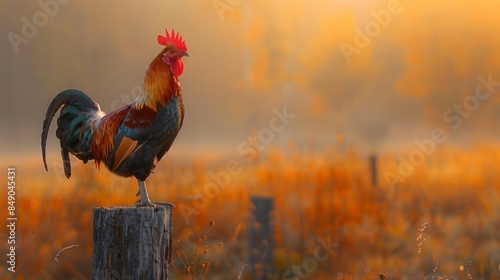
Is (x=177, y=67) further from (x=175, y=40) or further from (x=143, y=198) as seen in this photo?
(x=143, y=198)

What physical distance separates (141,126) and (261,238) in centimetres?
239

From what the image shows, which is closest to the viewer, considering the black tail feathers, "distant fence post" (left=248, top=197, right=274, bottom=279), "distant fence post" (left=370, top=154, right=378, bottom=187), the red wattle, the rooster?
the rooster

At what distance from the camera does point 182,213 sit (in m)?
5.63

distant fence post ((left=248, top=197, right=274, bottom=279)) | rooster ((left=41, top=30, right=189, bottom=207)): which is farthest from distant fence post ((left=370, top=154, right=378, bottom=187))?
rooster ((left=41, top=30, right=189, bottom=207))

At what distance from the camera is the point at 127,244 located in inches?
132

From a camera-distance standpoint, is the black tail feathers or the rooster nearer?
the rooster

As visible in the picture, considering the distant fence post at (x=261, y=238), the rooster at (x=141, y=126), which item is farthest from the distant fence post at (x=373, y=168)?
the rooster at (x=141, y=126)

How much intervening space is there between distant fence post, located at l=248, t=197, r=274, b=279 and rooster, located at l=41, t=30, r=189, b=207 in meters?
1.96

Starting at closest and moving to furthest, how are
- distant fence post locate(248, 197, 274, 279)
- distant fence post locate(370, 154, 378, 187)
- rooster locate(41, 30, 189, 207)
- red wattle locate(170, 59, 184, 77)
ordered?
rooster locate(41, 30, 189, 207)
red wattle locate(170, 59, 184, 77)
distant fence post locate(248, 197, 274, 279)
distant fence post locate(370, 154, 378, 187)

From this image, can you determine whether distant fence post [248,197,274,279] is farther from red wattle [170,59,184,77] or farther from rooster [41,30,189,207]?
red wattle [170,59,184,77]

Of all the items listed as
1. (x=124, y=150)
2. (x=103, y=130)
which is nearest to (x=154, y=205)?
(x=124, y=150)

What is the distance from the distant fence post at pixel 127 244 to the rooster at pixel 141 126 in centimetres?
37

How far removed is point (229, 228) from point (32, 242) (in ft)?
6.07

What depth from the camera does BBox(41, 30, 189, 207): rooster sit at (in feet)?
12.2
